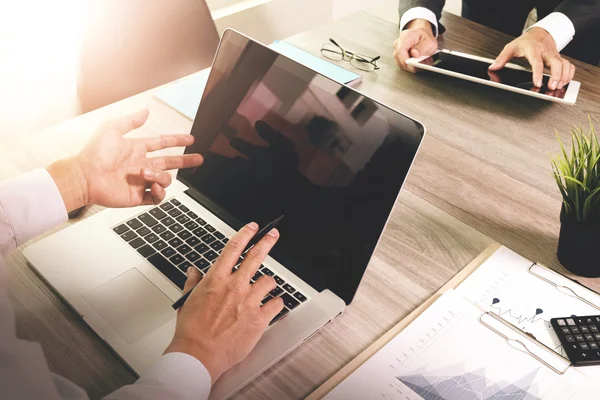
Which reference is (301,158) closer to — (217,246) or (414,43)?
(217,246)

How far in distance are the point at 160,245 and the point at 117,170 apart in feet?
0.60

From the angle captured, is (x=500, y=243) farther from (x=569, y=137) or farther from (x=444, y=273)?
(x=569, y=137)

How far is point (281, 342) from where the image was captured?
764 millimetres

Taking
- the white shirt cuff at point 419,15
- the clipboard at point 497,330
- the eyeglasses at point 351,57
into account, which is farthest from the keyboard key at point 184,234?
the white shirt cuff at point 419,15

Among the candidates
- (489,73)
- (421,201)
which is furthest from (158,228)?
(489,73)

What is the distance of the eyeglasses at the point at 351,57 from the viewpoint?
4.86ft

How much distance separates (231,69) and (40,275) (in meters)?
0.46

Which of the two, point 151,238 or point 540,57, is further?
point 540,57

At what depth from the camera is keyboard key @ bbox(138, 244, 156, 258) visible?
2.93 feet

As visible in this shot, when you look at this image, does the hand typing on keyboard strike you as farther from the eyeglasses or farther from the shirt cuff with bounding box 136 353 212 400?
the eyeglasses

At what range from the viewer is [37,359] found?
594 mm

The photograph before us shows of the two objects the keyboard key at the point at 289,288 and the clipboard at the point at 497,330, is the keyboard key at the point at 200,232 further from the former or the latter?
the clipboard at the point at 497,330

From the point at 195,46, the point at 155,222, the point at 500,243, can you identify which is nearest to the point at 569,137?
the point at 500,243

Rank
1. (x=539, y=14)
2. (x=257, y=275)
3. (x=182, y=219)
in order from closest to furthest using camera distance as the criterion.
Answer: (x=257, y=275), (x=182, y=219), (x=539, y=14)
